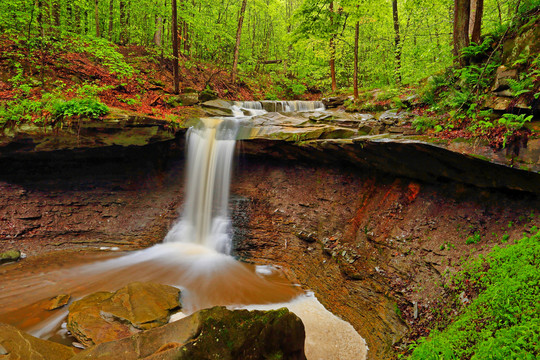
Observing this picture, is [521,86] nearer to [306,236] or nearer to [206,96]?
[306,236]

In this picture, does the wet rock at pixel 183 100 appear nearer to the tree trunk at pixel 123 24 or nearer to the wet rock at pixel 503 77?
the tree trunk at pixel 123 24

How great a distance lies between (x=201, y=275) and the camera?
22.9 ft

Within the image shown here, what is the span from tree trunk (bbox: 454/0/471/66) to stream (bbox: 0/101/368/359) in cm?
695

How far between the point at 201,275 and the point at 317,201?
14.3 feet

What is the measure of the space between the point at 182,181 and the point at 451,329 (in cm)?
926

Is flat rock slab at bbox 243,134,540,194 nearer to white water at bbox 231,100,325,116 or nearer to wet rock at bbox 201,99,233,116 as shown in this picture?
wet rock at bbox 201,99,233,116

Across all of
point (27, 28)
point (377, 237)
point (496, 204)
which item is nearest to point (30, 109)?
point (27, 28)

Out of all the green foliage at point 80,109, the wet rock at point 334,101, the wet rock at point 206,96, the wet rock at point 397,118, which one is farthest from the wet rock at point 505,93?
the wet rock at point 206,96

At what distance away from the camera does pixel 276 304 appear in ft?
19.0

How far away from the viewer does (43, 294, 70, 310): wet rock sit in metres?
5.11

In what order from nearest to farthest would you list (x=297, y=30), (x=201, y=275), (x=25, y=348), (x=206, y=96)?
1. (x=25, y=348)
2. (x=201, y=275)
3. (x=297, y=30)
4. (x=206, y=96)

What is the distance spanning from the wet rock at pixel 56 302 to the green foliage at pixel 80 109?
5.26 m

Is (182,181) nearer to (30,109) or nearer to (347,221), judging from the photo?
(30,109)

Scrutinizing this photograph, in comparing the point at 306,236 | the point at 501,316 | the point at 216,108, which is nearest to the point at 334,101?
the point at 216,108
